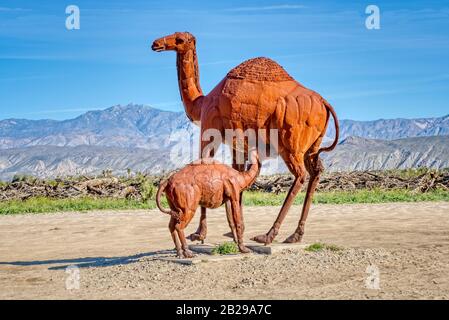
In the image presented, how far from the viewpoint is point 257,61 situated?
12859mm

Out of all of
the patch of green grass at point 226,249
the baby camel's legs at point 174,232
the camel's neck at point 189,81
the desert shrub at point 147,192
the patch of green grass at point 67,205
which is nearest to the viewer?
the baby camel's legs at point 174,232

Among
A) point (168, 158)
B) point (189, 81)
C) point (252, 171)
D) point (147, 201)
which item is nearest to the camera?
point (252, 171)

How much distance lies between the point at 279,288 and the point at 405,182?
2201 centimetres

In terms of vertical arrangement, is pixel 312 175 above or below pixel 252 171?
below

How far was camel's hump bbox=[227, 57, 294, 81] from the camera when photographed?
1255 cm

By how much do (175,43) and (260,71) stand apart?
5.98 feet

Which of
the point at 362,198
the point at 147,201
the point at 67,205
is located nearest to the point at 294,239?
the point at 362,198

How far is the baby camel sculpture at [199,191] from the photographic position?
10.9 m

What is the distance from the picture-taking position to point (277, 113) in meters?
12.2

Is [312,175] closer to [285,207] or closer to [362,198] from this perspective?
[285,207]

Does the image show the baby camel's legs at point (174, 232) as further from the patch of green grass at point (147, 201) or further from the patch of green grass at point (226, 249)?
the patch of green grass at point (147, 201)

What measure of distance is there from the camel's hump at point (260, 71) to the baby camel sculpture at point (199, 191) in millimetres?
1962

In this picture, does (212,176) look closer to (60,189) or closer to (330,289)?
(330,289)

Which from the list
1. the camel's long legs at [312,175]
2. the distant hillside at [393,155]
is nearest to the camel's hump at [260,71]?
the camel's long legs at [312,175]
